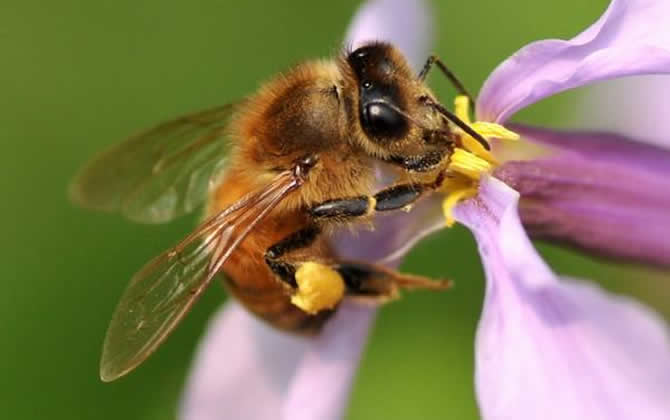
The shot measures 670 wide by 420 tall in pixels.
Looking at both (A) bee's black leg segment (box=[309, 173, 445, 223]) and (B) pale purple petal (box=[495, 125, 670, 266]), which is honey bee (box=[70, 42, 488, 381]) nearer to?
(A) bee's black leg segment (box=[309, 173, 445, 223])

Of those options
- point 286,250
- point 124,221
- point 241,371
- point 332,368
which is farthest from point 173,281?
point 124,221

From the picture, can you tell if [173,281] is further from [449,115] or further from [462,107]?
[462,107]

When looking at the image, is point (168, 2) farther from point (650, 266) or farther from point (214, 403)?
point (650, 266)

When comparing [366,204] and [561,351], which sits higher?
[366,204]

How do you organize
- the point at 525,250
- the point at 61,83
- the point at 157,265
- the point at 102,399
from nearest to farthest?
the point at 525,250 → the point at 157,265 → the point at 102,399 → the point at 61,83

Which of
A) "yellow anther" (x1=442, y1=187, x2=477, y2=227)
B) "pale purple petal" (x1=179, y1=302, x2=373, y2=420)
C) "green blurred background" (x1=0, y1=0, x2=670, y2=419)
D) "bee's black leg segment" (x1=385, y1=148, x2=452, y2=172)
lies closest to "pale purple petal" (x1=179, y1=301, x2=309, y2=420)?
"pale purple petal" (x1=179, y1=302, x2=373, y2=420)

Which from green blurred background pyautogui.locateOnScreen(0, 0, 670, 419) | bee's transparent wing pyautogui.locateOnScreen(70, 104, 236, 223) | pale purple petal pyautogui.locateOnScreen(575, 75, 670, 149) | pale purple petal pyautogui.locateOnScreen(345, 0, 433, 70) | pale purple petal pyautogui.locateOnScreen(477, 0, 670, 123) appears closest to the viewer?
pale purple petal pyautogui.locateOnScreen(477, 0, 670, 123)

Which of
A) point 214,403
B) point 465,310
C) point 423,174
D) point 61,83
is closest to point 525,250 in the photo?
point 423,174
